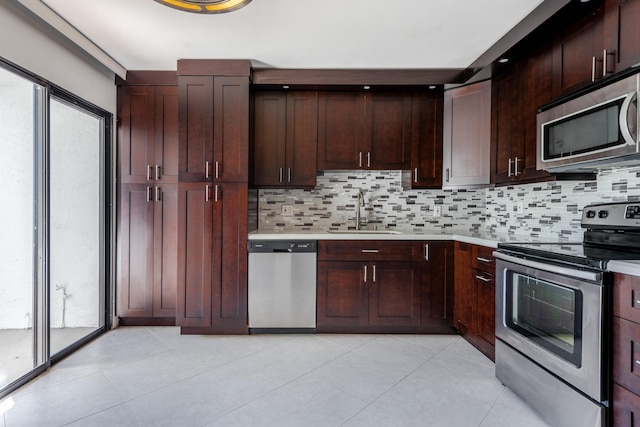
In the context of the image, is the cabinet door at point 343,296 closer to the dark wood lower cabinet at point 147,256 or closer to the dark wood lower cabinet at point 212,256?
the dark wood lower cabinet at point 212,256

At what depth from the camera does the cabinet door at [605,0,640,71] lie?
1582 mm

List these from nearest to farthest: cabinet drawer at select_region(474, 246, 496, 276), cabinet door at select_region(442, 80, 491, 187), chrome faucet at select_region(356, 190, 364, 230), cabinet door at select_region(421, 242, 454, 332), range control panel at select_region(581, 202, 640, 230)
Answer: range control panel at select_region(581, 202, 640, 230) → cabinet drawer at select_region(474, 246, 496, 276) → cabinet door at select_region(442, 80, 491, 187) → cabinet door at select_region(421, 242, 454, 332) → chrome faucet at select_region(356, 190, 364, 230)

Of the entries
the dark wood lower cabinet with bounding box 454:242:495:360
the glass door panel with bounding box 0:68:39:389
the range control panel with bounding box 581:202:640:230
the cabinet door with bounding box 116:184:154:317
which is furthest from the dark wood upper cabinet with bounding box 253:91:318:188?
the range control panel with bounding box 581:202:640:230

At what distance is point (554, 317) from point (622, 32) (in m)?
1.51

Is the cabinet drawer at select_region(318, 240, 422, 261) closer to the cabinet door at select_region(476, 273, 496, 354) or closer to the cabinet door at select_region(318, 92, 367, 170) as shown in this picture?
the cabinet door at select_region(476, 273, 496, 354)

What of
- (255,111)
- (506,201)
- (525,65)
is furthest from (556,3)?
(255,111)

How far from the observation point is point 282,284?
2.92 meters

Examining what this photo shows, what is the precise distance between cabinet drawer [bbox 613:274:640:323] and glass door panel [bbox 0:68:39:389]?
341 centimetres

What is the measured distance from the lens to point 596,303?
1.47m

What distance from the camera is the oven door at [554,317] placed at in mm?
1478

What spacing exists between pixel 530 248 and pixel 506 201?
1.42 metres

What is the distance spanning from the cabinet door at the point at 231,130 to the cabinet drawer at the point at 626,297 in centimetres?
255

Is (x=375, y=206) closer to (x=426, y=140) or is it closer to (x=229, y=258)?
(x=426, y=140)

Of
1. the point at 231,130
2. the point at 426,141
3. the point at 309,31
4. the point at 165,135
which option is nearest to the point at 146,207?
the point at 165,135
